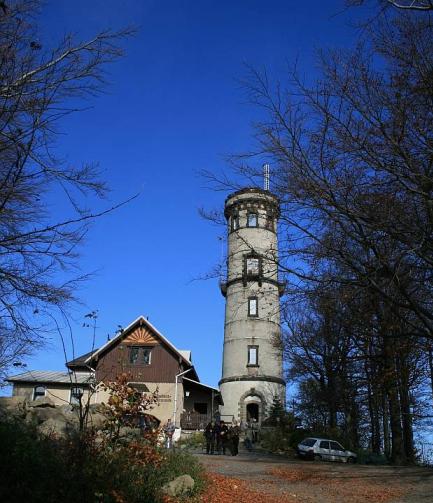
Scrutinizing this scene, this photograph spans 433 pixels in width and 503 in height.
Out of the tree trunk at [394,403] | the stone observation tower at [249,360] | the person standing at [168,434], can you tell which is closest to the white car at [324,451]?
the tree trunk at [394,403]

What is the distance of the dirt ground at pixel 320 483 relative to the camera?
13672 millimetres

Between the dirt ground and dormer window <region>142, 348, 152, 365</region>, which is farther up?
dormer window <region>142, 348, 152, 365</region>

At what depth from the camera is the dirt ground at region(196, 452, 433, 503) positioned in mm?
13672

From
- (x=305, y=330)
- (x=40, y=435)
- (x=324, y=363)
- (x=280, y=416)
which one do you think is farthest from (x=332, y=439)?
(x=40, y=435)

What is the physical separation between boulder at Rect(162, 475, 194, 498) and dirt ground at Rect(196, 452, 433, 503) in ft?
1.90

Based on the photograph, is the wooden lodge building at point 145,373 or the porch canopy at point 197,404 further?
the porch canopy at point 197,404

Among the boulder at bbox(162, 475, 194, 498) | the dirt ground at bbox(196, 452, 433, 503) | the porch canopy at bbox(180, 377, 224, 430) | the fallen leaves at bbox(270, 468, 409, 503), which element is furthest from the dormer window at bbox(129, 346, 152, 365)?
the boulder at bbox(162, 475, 194, 498)

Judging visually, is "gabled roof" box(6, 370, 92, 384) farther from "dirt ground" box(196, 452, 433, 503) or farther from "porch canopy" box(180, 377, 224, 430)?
"dirt ground" box(196, 452, 433, 503)

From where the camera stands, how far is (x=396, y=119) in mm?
10719

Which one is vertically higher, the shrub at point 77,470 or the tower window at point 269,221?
the tower window at point 269,221

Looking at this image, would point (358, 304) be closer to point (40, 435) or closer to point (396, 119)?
point (396, 119)

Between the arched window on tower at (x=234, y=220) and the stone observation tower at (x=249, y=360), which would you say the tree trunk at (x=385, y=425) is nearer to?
the stone observation tower at (x=249, y=360)

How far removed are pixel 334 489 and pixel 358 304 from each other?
5205 millimetres

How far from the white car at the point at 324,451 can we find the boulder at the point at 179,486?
674 inches
